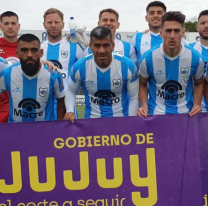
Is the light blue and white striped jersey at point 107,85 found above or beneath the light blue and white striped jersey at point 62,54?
beneath

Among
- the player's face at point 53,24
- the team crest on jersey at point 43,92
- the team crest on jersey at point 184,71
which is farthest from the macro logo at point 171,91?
the player's face at point 53,24

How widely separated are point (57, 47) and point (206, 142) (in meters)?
2.47

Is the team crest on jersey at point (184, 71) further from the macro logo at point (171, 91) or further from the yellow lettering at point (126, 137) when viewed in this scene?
the yellow lettering at point (126, 137)

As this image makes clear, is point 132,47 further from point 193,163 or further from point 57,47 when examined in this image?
point 193,163

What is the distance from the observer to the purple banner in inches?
123

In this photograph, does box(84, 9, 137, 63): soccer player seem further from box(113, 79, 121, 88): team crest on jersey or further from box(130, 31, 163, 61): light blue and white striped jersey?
box(113, 79, 121, 88): team crest on jersey

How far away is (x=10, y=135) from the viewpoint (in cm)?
321

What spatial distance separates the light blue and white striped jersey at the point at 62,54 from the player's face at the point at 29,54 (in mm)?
1187

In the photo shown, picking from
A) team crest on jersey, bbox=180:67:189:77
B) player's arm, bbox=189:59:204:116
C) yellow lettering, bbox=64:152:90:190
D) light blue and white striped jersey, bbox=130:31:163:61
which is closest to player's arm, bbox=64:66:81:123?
yellow lettering, bbox=64:152:90:190

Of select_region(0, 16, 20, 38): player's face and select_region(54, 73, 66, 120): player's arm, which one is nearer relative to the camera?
select_region(54, 73, 66, 120): player's arm

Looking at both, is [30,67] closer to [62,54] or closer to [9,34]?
[62,54]

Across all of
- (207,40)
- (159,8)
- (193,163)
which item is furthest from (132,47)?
(193,163)

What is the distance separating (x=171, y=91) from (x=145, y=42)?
1490 millimetres

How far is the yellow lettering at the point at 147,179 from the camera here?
3.11 meters
